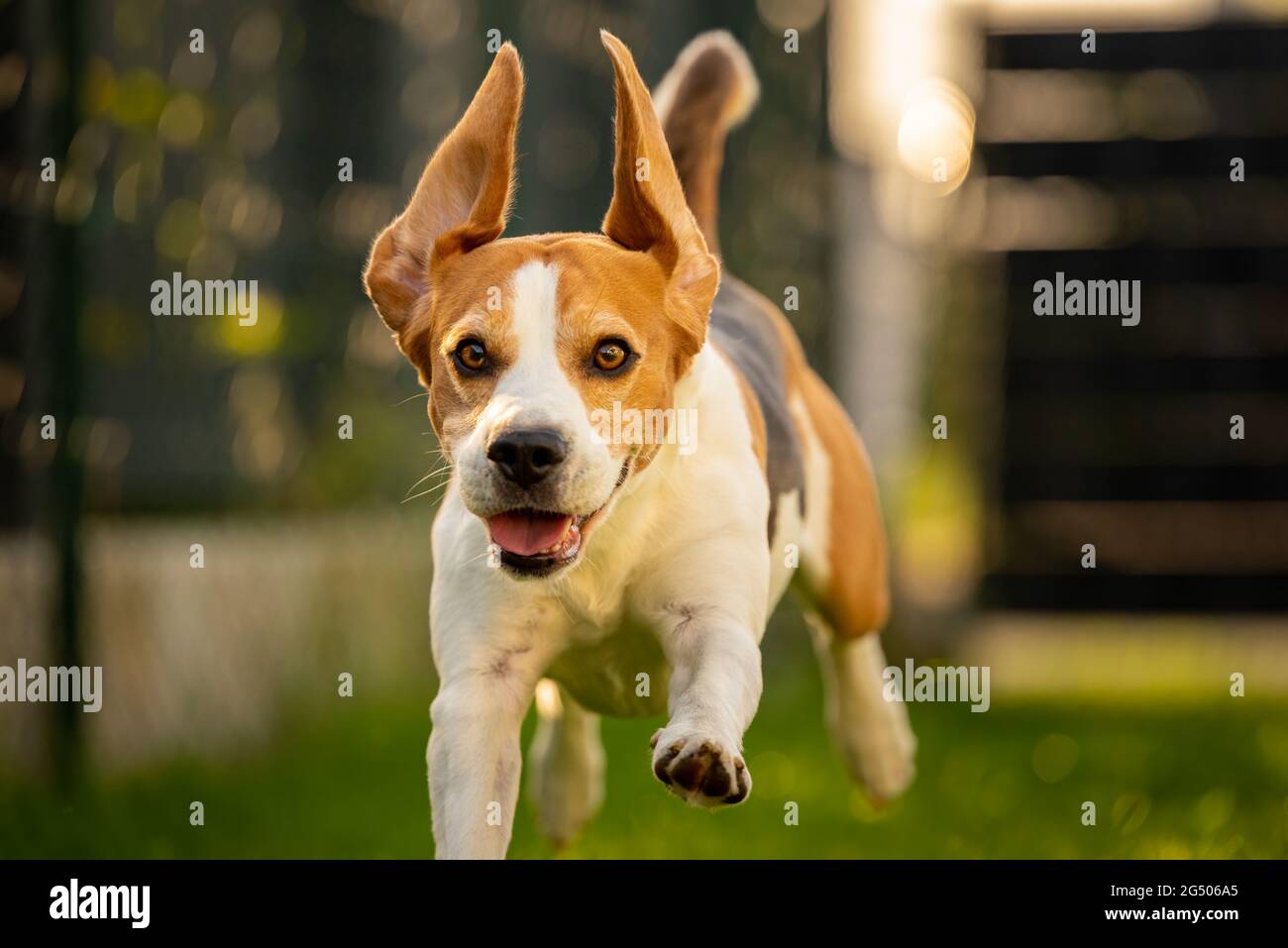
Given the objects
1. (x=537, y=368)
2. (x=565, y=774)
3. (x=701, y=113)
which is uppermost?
(x=701, y=113)

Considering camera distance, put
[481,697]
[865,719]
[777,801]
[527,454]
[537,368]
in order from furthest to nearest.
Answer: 1. [777,801]
2. [865,719]
3. [481,697]
4. [537,368]
5. [527,454]

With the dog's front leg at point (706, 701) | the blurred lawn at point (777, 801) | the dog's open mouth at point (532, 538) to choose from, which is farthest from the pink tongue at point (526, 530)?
the blurred lawn at point (777, 801)

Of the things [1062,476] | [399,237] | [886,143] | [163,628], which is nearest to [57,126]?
[163,628]

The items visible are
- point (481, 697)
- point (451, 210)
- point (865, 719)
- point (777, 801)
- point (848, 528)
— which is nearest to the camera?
point (481, 697)

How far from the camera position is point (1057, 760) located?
827cm

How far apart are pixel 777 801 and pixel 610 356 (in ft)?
12.5

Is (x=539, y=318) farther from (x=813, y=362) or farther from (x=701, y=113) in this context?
(x=813, y=362)

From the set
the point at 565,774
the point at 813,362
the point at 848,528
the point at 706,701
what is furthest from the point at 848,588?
the point at 813,362

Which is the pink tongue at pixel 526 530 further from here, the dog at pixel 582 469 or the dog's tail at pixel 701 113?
the dog's tail at pixel 701 113

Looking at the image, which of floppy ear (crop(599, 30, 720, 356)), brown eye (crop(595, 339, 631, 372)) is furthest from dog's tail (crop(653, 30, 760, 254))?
brown eye (crop(595, 339, 631, 372))

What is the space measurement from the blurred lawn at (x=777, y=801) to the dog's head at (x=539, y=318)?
2.43 meters

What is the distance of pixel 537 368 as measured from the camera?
3.68m

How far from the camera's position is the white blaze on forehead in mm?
3584
